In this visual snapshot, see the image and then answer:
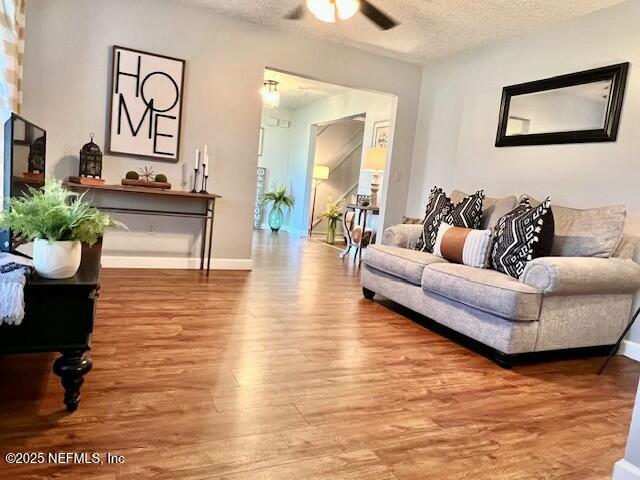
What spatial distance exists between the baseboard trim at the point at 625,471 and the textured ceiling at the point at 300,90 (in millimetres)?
5449

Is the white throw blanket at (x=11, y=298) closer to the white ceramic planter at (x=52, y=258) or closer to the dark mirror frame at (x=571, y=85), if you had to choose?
the white ceramic planter at (x=52, y=258)

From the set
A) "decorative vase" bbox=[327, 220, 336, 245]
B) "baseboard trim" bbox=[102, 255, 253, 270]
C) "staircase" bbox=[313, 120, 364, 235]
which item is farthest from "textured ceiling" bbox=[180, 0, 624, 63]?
"staircase" bbox=[313, 120, 364, 235]

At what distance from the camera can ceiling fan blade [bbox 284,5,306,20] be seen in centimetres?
357

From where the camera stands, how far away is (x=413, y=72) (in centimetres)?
502

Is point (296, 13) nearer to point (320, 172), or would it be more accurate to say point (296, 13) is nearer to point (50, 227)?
point (50, 227)

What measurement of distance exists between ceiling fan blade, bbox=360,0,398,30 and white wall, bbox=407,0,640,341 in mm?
1099

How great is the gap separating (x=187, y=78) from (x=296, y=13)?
116 centimetres

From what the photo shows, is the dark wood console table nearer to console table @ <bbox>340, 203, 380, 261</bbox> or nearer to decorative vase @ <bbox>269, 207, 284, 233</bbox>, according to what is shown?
console table @ <bbox>340, 203, 380, 261</bbox>

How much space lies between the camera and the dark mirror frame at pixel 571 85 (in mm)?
3049

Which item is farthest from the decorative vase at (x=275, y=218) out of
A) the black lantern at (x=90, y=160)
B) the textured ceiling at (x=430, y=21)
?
the black lantern at (x=90, y=160)

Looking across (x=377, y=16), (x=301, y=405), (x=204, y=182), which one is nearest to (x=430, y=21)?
(x=377, y=16)

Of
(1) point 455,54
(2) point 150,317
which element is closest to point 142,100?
(2) point 150,317

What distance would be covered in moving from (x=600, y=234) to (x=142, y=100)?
12.1ft

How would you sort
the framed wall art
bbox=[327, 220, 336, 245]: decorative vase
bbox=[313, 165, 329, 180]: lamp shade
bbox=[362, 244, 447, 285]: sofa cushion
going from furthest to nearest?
bbox=[313, 165, 329, 180]: lamp shade, bbox=[327, 220, 336, 245]: decorative vase, the framed wall art, bbox=[362, 244, 447, 285]: sofa cushion
